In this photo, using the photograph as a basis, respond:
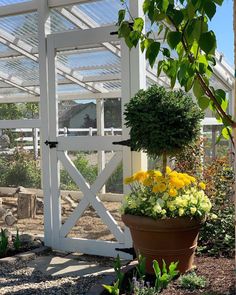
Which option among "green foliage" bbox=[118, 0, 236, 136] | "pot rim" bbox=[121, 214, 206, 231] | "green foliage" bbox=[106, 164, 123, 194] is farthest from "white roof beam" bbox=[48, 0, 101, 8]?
"green foliage" bbox=[118, 0, 236, 136]

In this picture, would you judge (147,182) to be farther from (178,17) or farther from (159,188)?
(178,17)

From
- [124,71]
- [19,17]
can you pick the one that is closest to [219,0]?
[124,71]

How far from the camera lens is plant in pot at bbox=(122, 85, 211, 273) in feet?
10.2

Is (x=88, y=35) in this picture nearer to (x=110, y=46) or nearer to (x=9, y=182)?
(x=110, y=46)

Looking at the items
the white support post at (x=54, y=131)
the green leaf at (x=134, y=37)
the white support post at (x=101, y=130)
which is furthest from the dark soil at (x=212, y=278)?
the green leaf at (x=134, y=37)

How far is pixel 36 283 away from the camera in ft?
11.8

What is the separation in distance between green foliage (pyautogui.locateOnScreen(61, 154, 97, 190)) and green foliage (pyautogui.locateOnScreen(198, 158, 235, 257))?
1.09m

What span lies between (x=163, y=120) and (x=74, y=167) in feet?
4.56

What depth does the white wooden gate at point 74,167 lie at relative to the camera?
4.16 metres

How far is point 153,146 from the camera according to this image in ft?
11.1

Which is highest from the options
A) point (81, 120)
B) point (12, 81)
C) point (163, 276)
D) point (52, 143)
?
point (12, 81)

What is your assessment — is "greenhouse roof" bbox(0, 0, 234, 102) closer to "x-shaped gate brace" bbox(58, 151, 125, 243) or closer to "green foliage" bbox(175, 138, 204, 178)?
"x-shaped gate brace" bbox(58, 151, 125, 243)

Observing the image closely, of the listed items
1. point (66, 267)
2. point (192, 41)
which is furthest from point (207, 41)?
point (66, 267)

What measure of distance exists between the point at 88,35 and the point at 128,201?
5.81 ft
